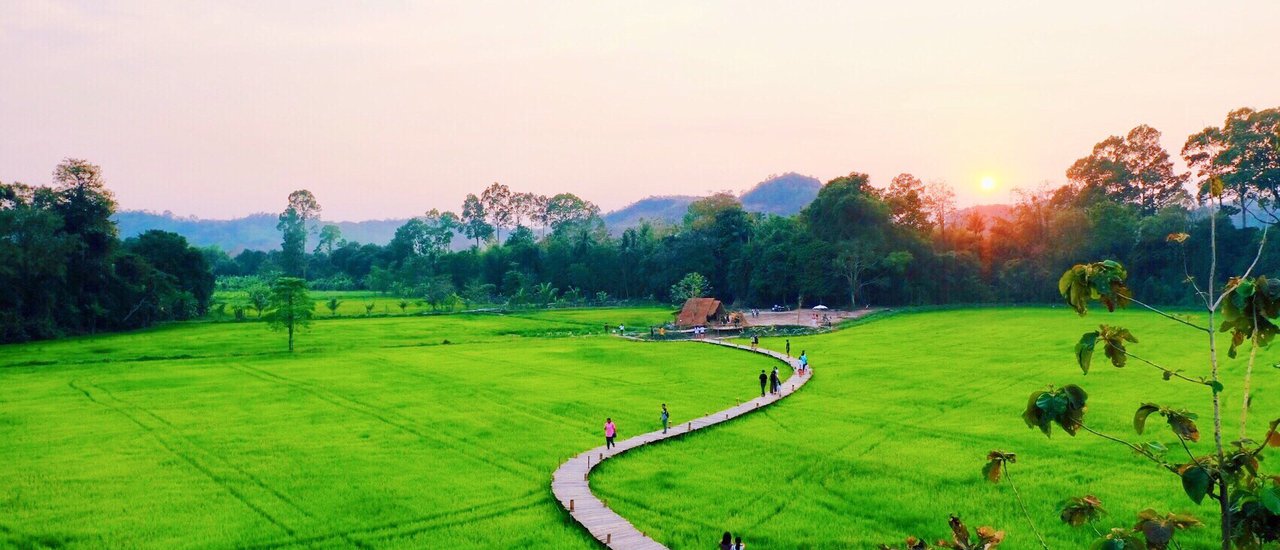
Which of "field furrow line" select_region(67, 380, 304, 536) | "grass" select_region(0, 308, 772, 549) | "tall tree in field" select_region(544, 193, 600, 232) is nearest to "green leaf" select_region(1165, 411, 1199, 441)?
"grass" select_region(0, 308, 772, 549)

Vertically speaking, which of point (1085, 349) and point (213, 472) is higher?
point (1085, 349)

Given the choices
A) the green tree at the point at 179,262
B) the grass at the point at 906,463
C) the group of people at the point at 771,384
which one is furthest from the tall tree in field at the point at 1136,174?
the green tree at the point at 179,262

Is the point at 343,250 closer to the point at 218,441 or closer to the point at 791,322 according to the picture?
the point at 791,322

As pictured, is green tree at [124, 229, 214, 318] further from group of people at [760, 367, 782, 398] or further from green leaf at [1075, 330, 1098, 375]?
green leaf at [1075, 330, 1098, 375]

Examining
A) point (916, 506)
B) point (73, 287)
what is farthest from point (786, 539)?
point (73, 287)

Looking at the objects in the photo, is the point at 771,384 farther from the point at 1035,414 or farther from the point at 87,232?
the point at 87,232

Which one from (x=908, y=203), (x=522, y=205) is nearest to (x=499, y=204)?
(x=522, y=205)
